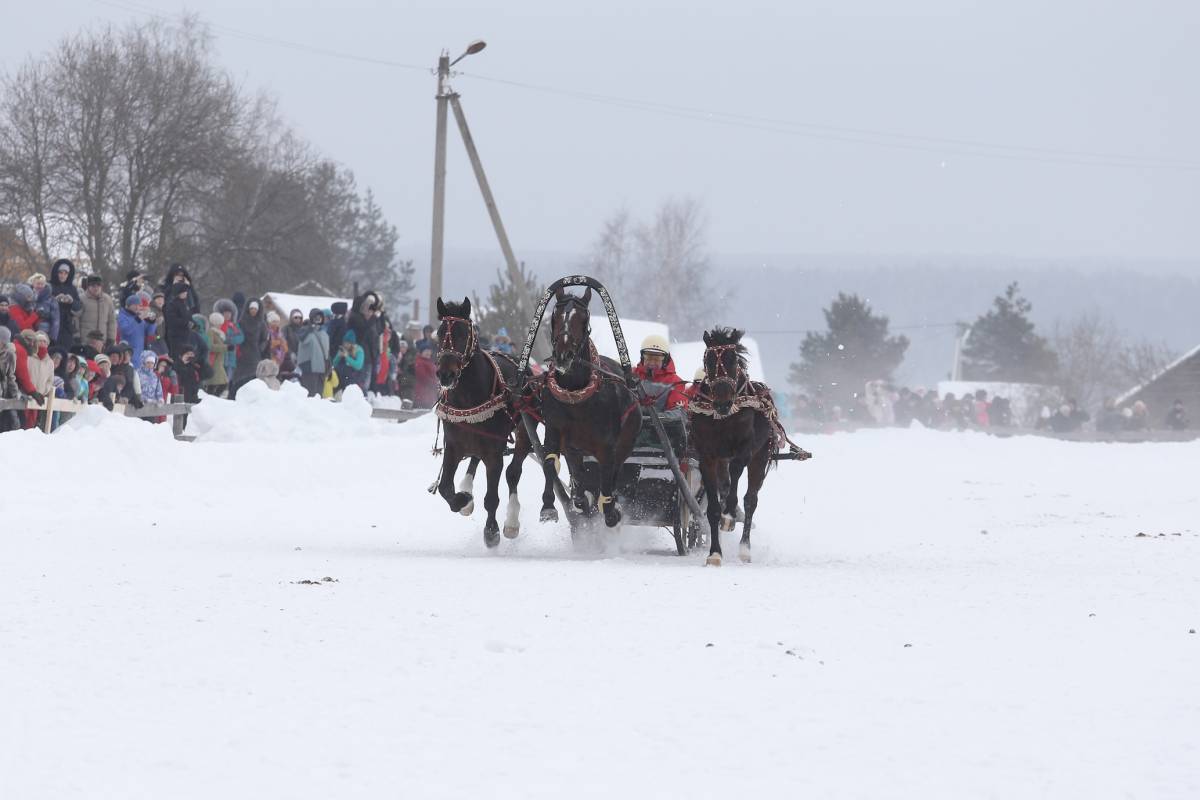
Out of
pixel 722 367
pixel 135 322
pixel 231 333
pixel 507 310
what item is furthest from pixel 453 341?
pixel 507 310

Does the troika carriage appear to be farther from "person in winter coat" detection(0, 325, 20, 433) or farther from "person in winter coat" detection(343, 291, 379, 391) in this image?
"person in winter coat" detection(343, 291, 379, 391)

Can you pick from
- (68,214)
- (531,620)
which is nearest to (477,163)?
(68,214)

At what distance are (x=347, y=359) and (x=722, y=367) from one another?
13707 millimetres

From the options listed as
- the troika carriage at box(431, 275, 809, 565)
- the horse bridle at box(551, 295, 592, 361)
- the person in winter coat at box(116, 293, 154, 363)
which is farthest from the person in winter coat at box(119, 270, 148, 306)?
the horse bridle at box(551, 295, 592, 361)

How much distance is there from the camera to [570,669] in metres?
7.24

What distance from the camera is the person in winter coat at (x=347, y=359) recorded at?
25.8 meters

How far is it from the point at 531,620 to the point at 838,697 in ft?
6.50

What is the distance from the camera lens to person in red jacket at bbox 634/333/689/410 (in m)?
14.5

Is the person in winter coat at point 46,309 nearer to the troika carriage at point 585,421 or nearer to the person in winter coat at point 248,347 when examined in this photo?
the person in winter coat at point 248,347

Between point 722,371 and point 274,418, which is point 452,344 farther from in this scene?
point 274,418

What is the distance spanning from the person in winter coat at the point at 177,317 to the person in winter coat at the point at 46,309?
289cm

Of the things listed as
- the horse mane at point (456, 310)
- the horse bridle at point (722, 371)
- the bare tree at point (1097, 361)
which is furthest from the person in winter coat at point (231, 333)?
the bare tree at point (1097, 361)

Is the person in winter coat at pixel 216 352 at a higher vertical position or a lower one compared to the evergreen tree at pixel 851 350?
lower

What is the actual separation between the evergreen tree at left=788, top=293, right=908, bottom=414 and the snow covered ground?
73566 millimetres
